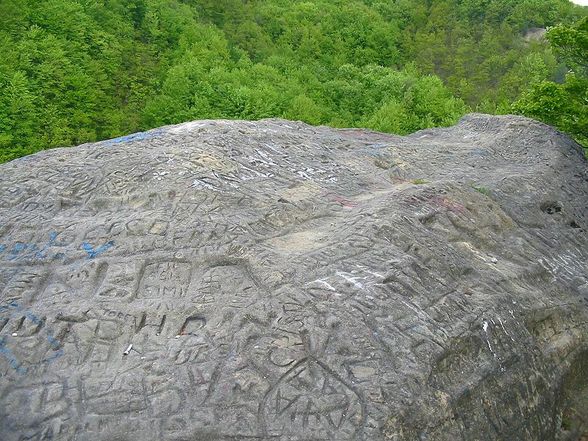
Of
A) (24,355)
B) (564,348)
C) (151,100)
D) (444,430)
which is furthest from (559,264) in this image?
(151,100)

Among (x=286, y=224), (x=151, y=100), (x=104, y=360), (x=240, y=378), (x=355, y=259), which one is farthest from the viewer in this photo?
(x=151, y=100)

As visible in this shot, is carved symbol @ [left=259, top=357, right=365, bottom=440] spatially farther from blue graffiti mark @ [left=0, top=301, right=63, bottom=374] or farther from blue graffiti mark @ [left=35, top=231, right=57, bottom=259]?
blue graffiti mark @ [left=35, top=231, right=57, bottom=259]

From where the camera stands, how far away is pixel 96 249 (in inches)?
188

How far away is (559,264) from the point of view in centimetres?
574

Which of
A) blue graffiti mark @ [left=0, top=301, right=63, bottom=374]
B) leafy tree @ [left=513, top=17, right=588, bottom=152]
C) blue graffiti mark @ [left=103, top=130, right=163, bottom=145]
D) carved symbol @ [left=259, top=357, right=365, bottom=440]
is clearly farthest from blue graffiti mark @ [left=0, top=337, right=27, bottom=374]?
leafy tree @ [left=513, top=17, right=588, bottom=152]

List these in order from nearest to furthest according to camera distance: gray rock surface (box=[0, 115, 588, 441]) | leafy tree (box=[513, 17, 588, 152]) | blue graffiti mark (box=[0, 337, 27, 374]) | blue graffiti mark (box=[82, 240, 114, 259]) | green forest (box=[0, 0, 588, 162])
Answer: gray rock surface (box=[0, 115, 588, 441]) → blue graffiti mark (box=[0, 337, 27, 374]) → blue graffiti mark (box=[82, 240, 114, 259]) → leafy tree (box=[513, 17, 588, 152]) → green forest (box=[0, 0, 588, 162])

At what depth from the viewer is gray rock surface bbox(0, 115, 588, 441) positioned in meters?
3.48

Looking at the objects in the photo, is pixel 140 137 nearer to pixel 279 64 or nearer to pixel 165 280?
pixel 165 280

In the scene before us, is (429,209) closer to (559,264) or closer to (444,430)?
(559,264)

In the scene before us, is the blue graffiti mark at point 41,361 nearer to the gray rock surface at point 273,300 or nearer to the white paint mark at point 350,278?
the gray rock surface at point 273,300

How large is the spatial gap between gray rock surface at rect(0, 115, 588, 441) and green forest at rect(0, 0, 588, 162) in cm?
673

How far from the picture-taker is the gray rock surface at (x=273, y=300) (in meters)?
3.48

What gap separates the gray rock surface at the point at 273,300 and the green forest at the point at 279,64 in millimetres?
6727

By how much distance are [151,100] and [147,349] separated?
68.2 feet
